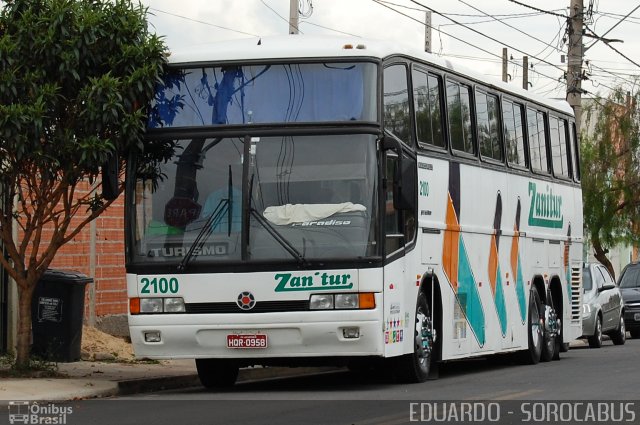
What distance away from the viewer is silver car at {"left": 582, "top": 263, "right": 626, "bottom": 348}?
28.2 meters

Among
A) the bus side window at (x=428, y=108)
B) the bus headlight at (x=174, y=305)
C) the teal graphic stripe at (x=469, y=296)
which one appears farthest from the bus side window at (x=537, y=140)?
the bus headlight at (x=174, y=305)

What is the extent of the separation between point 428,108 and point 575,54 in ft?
51.4

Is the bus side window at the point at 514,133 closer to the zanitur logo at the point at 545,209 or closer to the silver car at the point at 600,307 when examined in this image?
the zanitur logo at the point at 545,209

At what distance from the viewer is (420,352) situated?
55.3 ft

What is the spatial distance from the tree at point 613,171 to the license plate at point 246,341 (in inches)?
1508

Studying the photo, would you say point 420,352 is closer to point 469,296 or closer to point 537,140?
point 469,296

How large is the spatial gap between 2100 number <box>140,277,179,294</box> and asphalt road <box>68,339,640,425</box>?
1.11 metres

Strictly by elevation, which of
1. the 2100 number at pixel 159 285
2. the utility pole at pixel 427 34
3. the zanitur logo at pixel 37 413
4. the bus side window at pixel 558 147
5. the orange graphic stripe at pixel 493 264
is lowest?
the zanitur logo at pixel 37 413

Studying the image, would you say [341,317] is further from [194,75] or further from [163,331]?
[194,75]

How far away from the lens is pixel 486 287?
1959 centimetres

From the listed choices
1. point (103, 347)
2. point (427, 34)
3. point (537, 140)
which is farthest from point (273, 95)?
point (427, 34)

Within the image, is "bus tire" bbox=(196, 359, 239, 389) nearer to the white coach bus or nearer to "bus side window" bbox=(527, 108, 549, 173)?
the white coach bus

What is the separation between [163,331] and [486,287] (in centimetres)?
568

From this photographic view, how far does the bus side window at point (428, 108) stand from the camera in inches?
669
